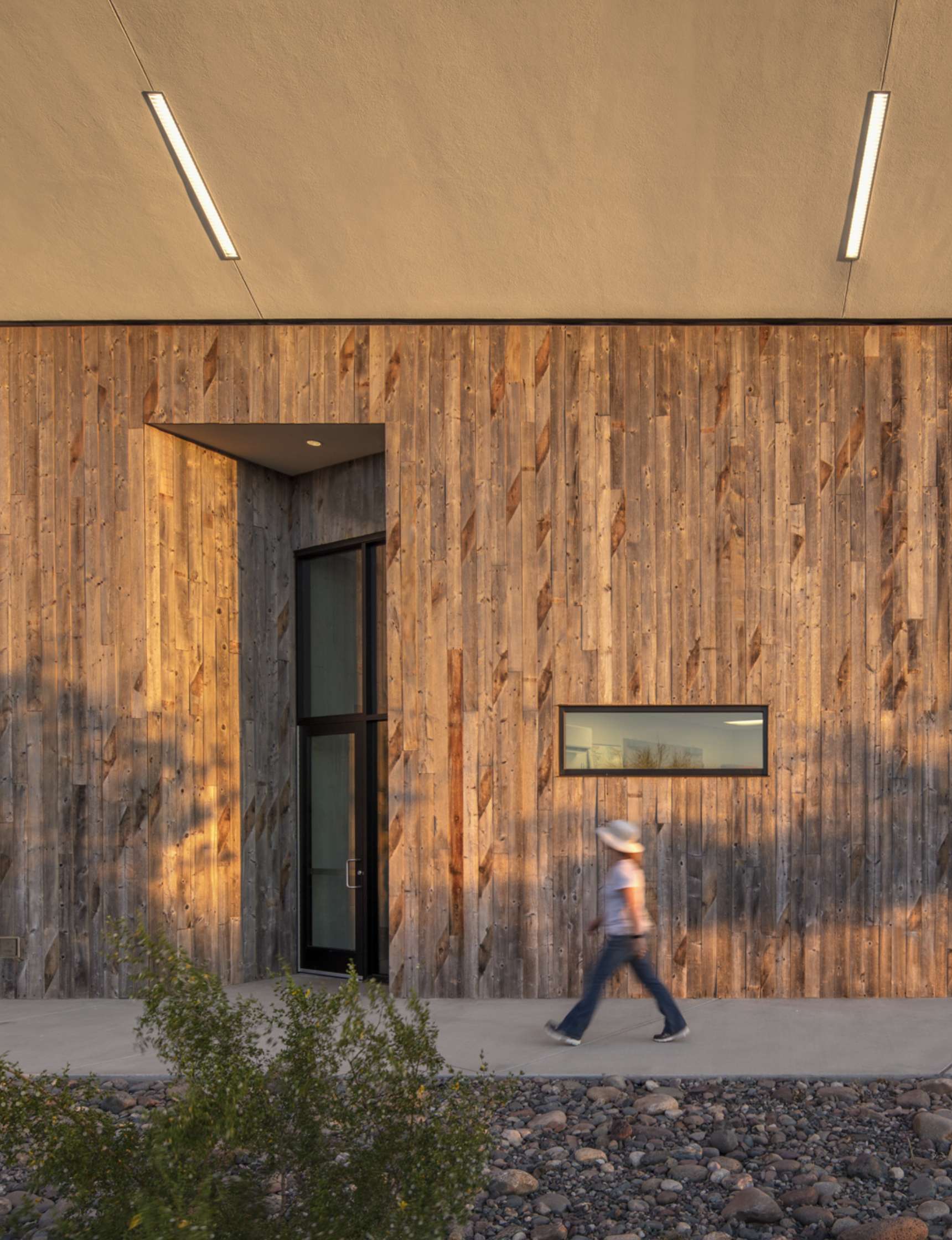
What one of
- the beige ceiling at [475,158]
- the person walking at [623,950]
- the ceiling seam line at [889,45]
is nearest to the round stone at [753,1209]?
the person walking at [623,950]

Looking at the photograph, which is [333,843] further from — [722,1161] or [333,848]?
[722,1161]

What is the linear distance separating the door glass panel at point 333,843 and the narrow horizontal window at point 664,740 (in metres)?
2.11

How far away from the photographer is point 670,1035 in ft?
19.9

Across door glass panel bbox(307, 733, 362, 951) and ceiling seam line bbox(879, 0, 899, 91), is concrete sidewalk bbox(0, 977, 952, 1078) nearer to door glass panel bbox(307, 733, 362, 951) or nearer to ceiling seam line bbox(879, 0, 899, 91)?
Result: door glass panel bbox(307, 733, 362, 951)

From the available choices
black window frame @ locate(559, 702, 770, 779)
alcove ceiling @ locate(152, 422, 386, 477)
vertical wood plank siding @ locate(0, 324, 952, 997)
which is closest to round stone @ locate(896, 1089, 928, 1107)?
vertical wood plank siding @ locate(0, 324, 952, 997)

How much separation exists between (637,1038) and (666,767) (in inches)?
80.4

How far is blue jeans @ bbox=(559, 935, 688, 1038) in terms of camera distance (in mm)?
5926

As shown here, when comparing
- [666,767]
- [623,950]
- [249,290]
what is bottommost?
[623,950]

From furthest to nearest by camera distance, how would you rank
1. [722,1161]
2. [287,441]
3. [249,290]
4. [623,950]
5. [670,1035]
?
[287,441] < [249,290] < [670,1035] < [623,950] < [722,1161]

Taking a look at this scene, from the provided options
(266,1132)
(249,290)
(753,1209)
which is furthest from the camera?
(249,290)

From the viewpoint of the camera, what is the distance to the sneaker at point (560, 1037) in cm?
601

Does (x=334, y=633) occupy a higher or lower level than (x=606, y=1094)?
higher

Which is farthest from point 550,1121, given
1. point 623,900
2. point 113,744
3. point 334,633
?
point 334,633

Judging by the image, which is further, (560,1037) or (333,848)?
(333,848)
